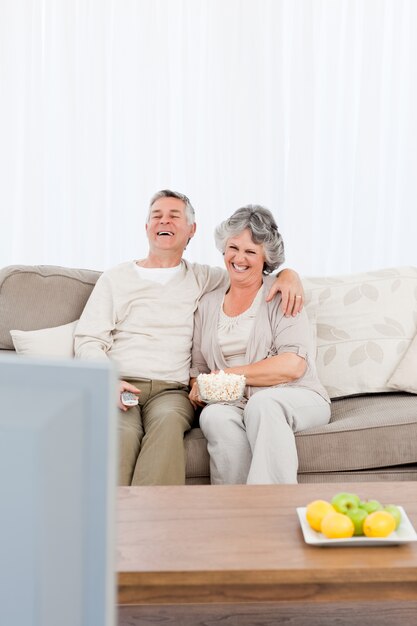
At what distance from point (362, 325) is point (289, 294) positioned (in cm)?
41

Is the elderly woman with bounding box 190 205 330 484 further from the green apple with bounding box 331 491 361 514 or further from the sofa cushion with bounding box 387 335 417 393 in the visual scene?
the green apple with bounding box 331 491 361 514

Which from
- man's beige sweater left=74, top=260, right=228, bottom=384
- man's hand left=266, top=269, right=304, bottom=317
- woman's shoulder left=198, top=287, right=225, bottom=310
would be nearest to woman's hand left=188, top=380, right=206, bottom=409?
man's beige sweater left=74, top=260, right=228, bottom=384

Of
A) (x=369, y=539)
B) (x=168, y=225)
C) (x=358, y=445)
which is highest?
(x=168, y=225)

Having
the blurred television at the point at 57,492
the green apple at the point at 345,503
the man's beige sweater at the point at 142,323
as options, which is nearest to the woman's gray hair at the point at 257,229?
the man's beige sweater at the point at 142,323

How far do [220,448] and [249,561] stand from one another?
96 centimetres

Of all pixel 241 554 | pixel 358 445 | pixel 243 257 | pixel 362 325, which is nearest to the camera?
pixel 241 554

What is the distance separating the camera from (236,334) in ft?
9.36

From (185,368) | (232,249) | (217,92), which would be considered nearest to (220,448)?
(185,368)

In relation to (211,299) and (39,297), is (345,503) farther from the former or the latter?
(39,297)

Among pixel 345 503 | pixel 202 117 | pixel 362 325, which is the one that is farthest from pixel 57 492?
pixel 202 117

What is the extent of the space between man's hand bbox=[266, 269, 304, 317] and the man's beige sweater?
0.29m

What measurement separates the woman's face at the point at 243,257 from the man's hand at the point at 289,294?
3.8 inches

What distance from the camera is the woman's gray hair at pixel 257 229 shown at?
2.86 metres

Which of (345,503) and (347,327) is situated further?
(347,327)
